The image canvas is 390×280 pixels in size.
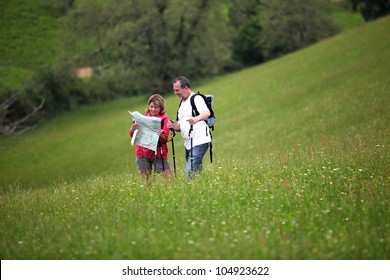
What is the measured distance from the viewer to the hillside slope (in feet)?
76.1

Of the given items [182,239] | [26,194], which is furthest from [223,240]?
[26,194]

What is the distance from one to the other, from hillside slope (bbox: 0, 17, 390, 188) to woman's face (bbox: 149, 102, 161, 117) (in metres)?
7.08

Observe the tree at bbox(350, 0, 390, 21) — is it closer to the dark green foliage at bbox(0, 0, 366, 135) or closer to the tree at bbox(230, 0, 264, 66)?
the dark green foliage at bbox(0, 0, 366, 135)

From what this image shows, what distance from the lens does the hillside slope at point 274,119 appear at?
76.1 feet

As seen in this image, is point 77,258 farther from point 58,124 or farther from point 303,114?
point 58,124

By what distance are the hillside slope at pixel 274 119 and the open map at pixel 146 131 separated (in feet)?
23.8

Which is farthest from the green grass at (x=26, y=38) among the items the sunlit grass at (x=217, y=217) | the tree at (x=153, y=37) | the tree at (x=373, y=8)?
the sunlit grass at (x=217, y=217)

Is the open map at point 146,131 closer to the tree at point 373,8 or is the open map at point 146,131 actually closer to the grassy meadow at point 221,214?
the grassy meadow at point 221,214

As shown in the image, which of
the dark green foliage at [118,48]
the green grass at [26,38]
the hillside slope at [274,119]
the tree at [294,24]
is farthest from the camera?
the tree at [294,24]

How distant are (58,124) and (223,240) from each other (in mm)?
46366

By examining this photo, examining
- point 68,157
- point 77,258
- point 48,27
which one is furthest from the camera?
point 48,27

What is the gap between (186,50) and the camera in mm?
53656

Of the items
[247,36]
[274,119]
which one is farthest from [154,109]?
[247,36]

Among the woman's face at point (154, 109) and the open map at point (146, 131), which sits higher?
the woman's face at point (154, 109)
